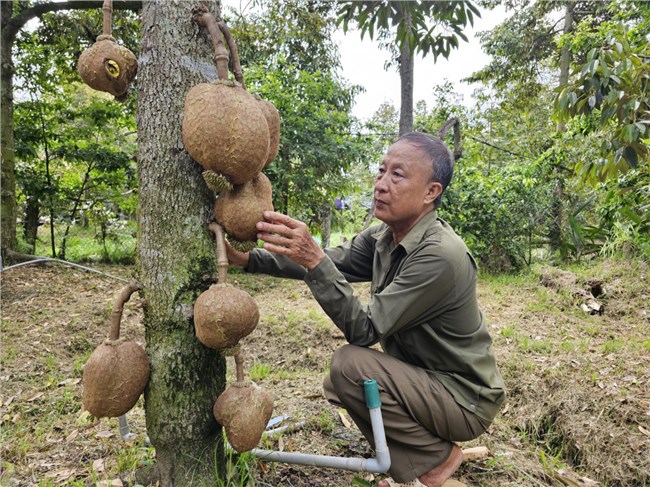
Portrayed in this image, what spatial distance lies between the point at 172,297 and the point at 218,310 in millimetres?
293

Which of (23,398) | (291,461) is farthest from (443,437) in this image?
(23,398)

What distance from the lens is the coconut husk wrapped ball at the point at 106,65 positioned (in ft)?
4.53

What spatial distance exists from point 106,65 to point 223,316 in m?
0.86

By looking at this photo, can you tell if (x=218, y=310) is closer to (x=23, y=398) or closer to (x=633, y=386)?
(x=23, y=398)

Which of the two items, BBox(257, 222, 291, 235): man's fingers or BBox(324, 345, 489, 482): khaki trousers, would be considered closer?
BBox(257, 222, 291, 235): man's fingers

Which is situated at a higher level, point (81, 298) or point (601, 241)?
point (601, 241)

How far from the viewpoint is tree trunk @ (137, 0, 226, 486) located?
1.45 meters

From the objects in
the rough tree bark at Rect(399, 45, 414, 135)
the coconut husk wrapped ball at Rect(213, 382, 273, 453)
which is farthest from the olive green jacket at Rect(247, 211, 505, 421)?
the rough tree bark at Rect(399, 45, 414, 135)

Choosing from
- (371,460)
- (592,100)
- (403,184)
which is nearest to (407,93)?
(592,100)

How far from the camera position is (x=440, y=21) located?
3.06m

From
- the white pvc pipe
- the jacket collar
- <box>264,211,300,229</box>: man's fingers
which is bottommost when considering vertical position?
the white pvc pipe

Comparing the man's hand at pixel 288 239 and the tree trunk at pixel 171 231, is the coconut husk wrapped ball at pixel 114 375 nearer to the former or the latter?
the tree trunk at pixel 171 231

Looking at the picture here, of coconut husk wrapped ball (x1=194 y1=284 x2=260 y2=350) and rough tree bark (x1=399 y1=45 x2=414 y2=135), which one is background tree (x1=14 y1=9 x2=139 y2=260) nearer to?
rough tree bark (x1=399 y1=45 x2=414 y2=135)

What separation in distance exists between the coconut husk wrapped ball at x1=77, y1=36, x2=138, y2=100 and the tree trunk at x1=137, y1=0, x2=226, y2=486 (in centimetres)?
5
